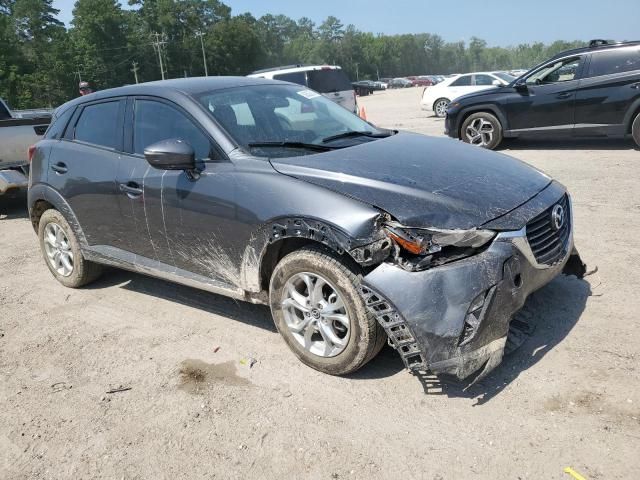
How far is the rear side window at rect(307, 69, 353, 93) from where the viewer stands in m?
14.9

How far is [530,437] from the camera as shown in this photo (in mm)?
2814

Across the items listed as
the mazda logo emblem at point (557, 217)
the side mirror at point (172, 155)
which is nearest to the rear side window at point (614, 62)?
the mazda logo emblem at point (557, 217)

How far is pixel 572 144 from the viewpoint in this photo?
11305mm

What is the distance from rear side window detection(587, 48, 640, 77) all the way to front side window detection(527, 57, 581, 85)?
27 centimetres

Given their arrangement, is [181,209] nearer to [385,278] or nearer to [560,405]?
[385,278]

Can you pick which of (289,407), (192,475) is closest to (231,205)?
(289,407)

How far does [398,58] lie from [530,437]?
6430 inches

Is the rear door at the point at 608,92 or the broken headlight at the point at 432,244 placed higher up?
the rear door at the point at 608,92

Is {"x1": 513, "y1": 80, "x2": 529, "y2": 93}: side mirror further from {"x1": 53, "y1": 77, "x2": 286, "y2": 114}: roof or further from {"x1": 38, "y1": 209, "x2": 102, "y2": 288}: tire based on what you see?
{"x1": 38, "y1": 209, "x2": 102, "y2": 288}: tire

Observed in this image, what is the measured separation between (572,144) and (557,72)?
175cm

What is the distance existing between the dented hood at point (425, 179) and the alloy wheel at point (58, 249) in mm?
2715

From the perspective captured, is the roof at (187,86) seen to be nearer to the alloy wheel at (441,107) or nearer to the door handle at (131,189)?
the door handle at (131,189)

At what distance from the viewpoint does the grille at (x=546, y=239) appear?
333 cm

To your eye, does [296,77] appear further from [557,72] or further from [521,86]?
[557,72]
